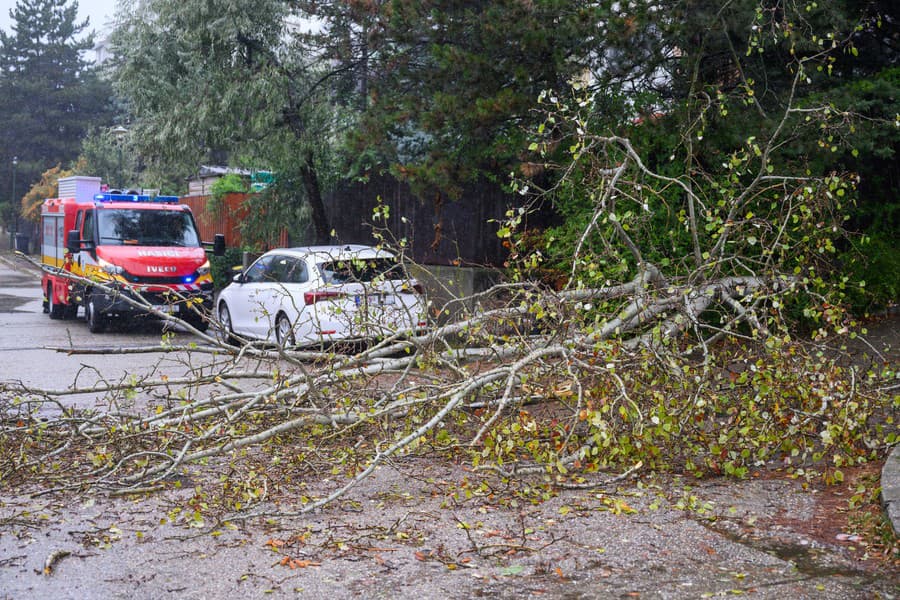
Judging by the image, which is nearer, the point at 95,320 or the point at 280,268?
the point at 280,268

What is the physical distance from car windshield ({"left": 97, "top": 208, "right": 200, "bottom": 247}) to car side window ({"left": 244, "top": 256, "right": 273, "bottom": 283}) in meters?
2.52

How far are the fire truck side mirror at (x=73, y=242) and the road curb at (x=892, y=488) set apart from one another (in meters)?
13.1

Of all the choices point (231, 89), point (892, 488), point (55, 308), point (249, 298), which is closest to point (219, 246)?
point (249, 298)

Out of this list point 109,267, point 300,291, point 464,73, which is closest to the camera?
point 464,73

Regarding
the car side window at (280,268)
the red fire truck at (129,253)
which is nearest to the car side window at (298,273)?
the car side window at (280,268)

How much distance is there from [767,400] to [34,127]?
58.8 m

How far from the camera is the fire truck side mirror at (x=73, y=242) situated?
1582 cm

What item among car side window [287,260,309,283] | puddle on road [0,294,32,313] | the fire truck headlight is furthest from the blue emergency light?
car side window [287,260,309,283]

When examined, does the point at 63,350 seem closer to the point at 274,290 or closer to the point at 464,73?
the point at 274,290

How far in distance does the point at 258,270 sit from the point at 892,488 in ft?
34.2

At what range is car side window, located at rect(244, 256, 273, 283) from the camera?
559 inches

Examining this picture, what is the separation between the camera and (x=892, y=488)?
5.55m

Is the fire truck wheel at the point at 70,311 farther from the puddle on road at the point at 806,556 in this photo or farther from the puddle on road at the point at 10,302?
the puddle on road at the point at 806,556

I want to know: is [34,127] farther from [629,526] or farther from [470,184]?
[629,526]
